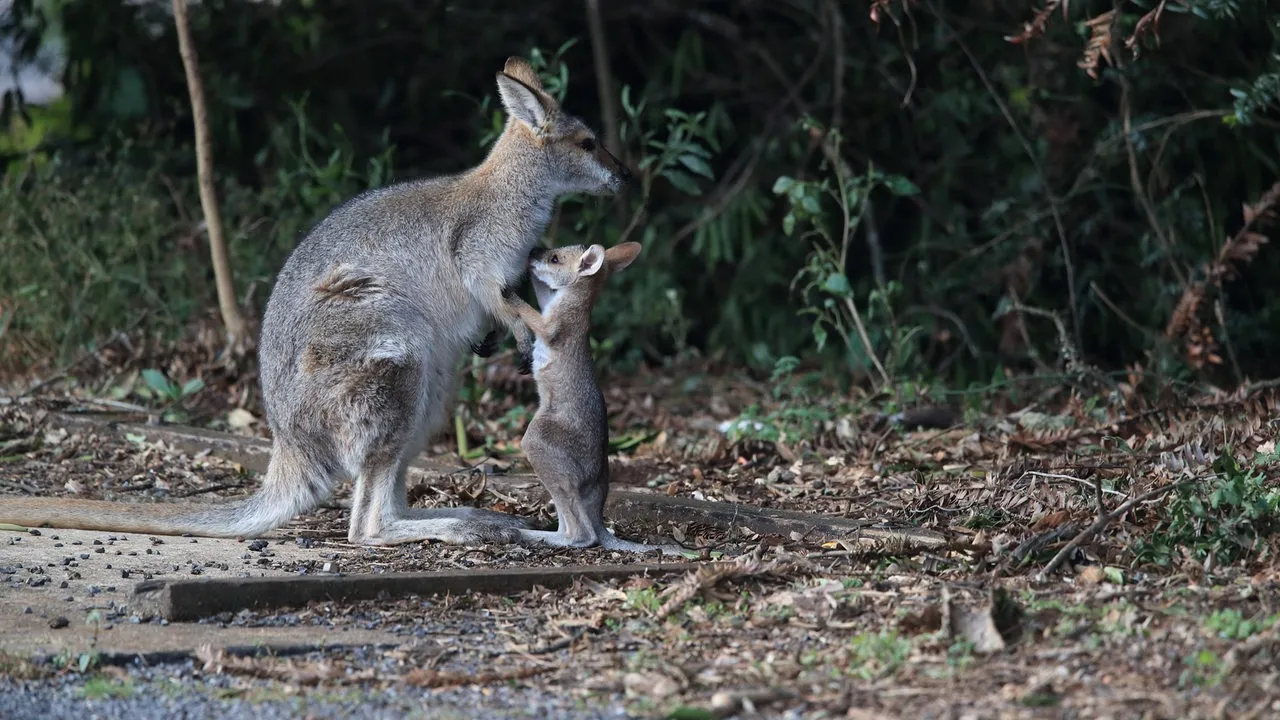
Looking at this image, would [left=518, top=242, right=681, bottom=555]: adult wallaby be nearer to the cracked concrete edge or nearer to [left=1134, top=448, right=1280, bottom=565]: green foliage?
the cracked concrete edge

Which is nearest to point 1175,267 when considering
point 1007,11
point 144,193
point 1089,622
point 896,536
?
point 1007,11

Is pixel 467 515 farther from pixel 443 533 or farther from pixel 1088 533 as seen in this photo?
pixel 1088 533

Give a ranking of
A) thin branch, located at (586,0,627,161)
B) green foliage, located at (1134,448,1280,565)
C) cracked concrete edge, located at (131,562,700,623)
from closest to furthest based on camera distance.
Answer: cracked concrete edge, located at (131,562,700,623)
green foliage, located at (1134,448,1280,565)
thin branch, located at (586,0,627,161)

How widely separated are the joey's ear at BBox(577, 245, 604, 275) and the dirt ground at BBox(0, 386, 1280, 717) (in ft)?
3.04

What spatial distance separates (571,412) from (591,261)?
674 millimetres

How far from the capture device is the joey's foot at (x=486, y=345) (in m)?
5.72

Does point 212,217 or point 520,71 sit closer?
point 520,71

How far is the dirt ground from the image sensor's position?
10.5 ft

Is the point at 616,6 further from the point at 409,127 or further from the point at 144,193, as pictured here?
the point at 144,193

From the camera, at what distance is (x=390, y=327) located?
5207mm

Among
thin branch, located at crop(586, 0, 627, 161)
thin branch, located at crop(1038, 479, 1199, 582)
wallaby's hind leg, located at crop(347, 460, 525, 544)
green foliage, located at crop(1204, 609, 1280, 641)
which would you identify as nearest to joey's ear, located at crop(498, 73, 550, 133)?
wallaby's hind leg, located at crop(347, 460, 525, 544)

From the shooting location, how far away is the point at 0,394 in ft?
23.6

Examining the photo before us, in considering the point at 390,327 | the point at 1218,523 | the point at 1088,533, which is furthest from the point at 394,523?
the point at 1218,523

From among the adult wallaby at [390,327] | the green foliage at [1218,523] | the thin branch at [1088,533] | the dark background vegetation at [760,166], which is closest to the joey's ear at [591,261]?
the adult wallaby at [390,327]
